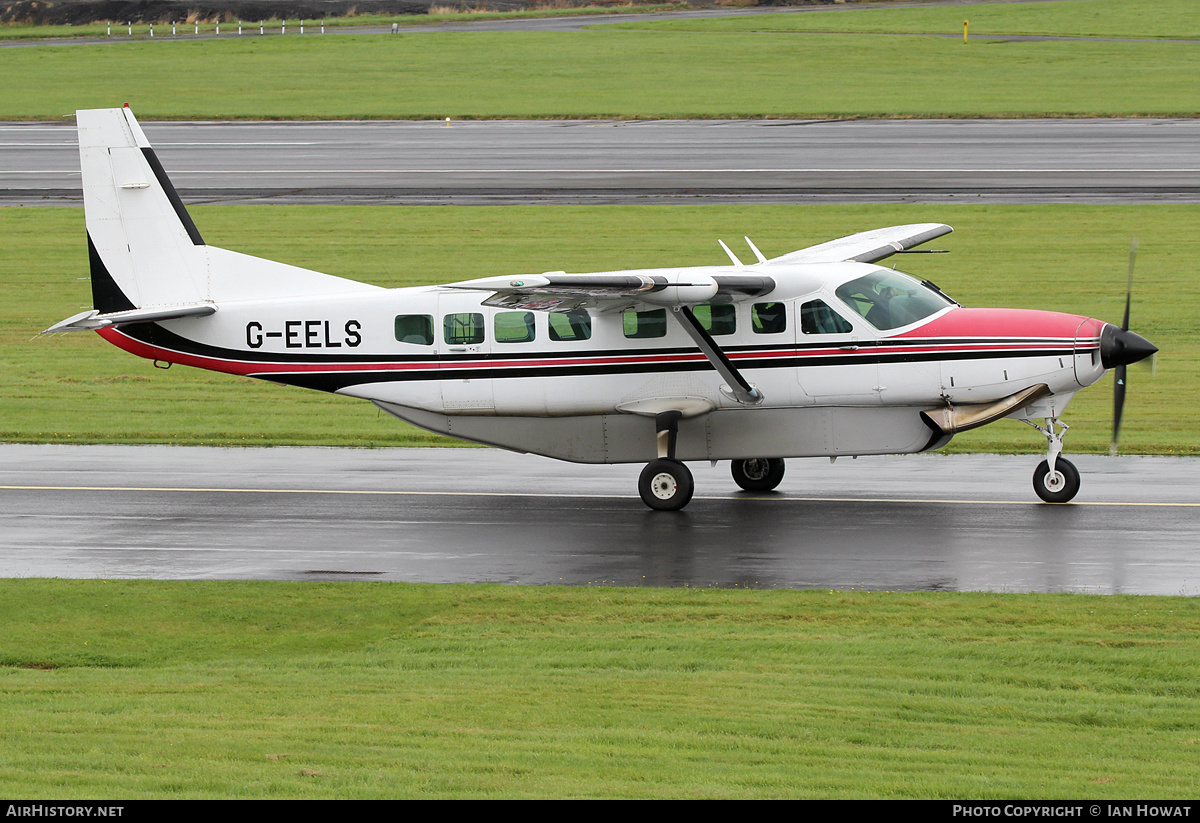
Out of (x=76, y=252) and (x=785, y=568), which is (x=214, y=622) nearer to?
(x=785, y=568)

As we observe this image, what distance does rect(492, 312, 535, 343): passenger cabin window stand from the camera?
64.1ft

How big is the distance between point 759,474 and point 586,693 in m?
9.34

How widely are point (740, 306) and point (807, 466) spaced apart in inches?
155

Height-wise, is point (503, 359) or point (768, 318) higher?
point (768, 318)

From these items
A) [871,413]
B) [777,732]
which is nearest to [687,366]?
[871,413]

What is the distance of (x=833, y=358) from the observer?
18.7 meters

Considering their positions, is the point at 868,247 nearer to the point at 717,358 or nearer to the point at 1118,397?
the point at 717,358

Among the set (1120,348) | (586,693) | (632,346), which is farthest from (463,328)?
(586,693)

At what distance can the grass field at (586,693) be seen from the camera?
888 centimetres

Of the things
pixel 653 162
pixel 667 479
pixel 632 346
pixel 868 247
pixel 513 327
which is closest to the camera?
pixel 667 479

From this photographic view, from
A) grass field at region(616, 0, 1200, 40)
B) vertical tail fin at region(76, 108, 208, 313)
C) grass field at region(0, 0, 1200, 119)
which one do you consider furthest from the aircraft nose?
grass field at region(616, 0, 1200, 40)

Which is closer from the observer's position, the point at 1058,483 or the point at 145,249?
the point at 1058,483

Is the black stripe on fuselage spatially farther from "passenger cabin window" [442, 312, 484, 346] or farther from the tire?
the tire

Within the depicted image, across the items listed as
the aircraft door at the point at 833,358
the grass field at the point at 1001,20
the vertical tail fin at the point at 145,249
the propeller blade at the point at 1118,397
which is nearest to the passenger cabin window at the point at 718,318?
the aircraft door at the point at 833,358
